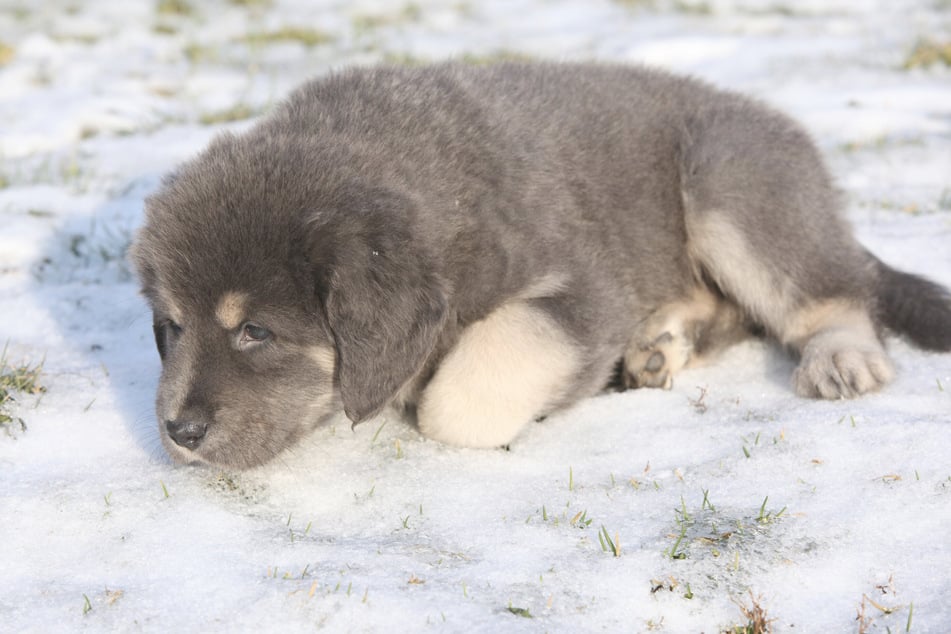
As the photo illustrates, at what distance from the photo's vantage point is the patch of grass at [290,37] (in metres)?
10.1

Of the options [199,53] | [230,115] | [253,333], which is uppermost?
[253,333]

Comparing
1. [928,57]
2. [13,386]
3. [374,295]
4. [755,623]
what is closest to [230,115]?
[13,386]

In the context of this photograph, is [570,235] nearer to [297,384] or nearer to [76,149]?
[297,384]

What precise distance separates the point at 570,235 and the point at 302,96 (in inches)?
46.9

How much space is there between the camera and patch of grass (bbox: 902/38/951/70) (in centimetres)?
856

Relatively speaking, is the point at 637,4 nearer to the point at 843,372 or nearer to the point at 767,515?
the point at 843,372

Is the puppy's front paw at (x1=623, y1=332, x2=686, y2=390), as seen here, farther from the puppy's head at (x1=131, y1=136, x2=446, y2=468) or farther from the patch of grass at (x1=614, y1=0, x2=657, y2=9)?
the patch of grass at (x1=614, y1=0, x2=657, y2=9)

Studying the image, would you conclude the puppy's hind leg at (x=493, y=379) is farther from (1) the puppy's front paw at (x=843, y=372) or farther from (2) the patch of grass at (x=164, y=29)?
(2) the patch of grass at (x=164, y=29)

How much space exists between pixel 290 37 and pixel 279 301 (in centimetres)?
735

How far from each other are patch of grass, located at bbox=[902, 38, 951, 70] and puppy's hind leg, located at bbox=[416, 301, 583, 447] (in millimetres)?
5907

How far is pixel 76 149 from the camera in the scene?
23.3 feet

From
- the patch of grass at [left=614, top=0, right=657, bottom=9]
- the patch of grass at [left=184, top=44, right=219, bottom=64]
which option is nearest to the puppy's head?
the patch of grass at [left=184, top=44, right=219, bottom=64]

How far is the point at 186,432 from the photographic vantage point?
11.1 ft

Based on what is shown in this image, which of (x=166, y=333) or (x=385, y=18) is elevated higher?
(x=166, y=333)
